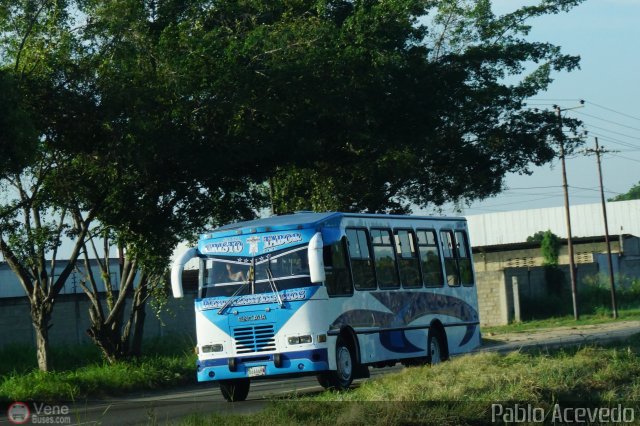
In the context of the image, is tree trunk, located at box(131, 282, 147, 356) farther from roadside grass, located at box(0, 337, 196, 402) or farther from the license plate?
the license plate

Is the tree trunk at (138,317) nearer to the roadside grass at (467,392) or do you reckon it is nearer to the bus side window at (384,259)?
the bus side window at (384,259)

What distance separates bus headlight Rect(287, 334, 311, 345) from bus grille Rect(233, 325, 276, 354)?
291 millimetres

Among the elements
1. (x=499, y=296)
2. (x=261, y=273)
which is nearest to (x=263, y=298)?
(x=261, y=273)

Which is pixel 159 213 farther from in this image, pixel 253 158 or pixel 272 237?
pixel 272 237

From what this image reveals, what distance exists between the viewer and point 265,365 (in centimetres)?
A: 1758

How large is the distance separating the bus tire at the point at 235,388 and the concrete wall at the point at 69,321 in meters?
11.4

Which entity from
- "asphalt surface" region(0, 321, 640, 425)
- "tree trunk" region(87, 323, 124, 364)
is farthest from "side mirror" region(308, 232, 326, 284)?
"tree trunk" region(87, 323, 124, 364)

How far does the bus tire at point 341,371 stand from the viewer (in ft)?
→ 57.9

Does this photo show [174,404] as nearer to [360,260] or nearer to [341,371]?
[341,371]

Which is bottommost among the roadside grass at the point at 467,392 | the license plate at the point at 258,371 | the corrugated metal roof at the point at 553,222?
the roadside grass at the point at 467,392

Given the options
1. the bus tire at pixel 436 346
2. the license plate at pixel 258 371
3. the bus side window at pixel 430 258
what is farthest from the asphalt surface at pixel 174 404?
the bus side window at pixel 430 258

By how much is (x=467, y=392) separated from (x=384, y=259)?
713 cm

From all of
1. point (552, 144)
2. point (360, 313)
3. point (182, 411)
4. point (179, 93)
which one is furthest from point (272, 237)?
point (552, 144)

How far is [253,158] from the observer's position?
24.0 m
